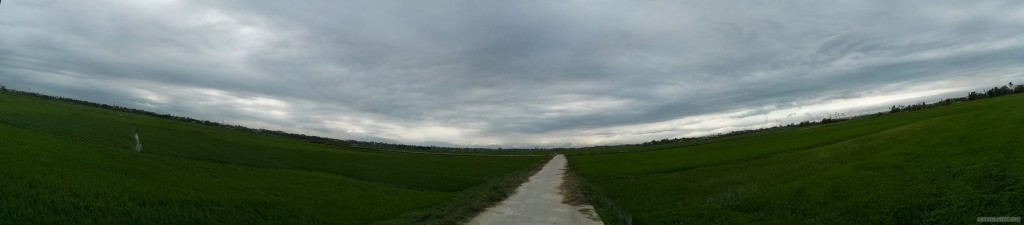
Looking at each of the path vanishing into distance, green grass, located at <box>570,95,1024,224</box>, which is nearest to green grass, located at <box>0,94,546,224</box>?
the path vanishing into distance

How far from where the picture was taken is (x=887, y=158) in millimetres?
19359

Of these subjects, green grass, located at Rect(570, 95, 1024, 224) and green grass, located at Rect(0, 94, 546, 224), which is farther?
green grass, located at Rect(0, 94, 546, 224)

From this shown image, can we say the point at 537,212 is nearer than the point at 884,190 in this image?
No

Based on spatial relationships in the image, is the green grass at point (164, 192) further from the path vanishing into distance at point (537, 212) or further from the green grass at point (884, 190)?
the green grass at point (884, 190)

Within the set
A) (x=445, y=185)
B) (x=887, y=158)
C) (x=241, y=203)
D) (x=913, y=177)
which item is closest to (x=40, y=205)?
(x=241, y=203)

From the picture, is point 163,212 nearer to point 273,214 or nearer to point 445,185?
point 273,214

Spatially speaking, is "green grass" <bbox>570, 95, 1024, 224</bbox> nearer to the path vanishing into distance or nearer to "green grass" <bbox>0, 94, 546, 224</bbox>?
the path vanishing into distance

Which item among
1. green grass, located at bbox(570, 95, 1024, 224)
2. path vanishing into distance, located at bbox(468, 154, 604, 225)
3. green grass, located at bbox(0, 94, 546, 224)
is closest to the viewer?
green grass, located at bbox(570, 95, 1024, 224)

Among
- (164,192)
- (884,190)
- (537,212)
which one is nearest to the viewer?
(884,190)

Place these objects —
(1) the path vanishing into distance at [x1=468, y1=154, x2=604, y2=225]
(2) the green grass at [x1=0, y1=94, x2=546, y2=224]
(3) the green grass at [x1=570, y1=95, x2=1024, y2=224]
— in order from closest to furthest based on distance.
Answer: (3) the green grass at [x1=570, y1=95, x2=1024, y2=224], (2) the green grass at [x1=0, y1=94, x2=546, y2=224], (1) the path vanishing into distance at [x1=468, y1=154, x2=604, y2=225]

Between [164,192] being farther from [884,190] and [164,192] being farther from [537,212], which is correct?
[884,190]

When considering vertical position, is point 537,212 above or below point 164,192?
below

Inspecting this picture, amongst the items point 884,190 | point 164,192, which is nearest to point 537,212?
point 884,190

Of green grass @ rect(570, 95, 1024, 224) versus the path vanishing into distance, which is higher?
green grass @ rect(570, 95, 1024, 224)
